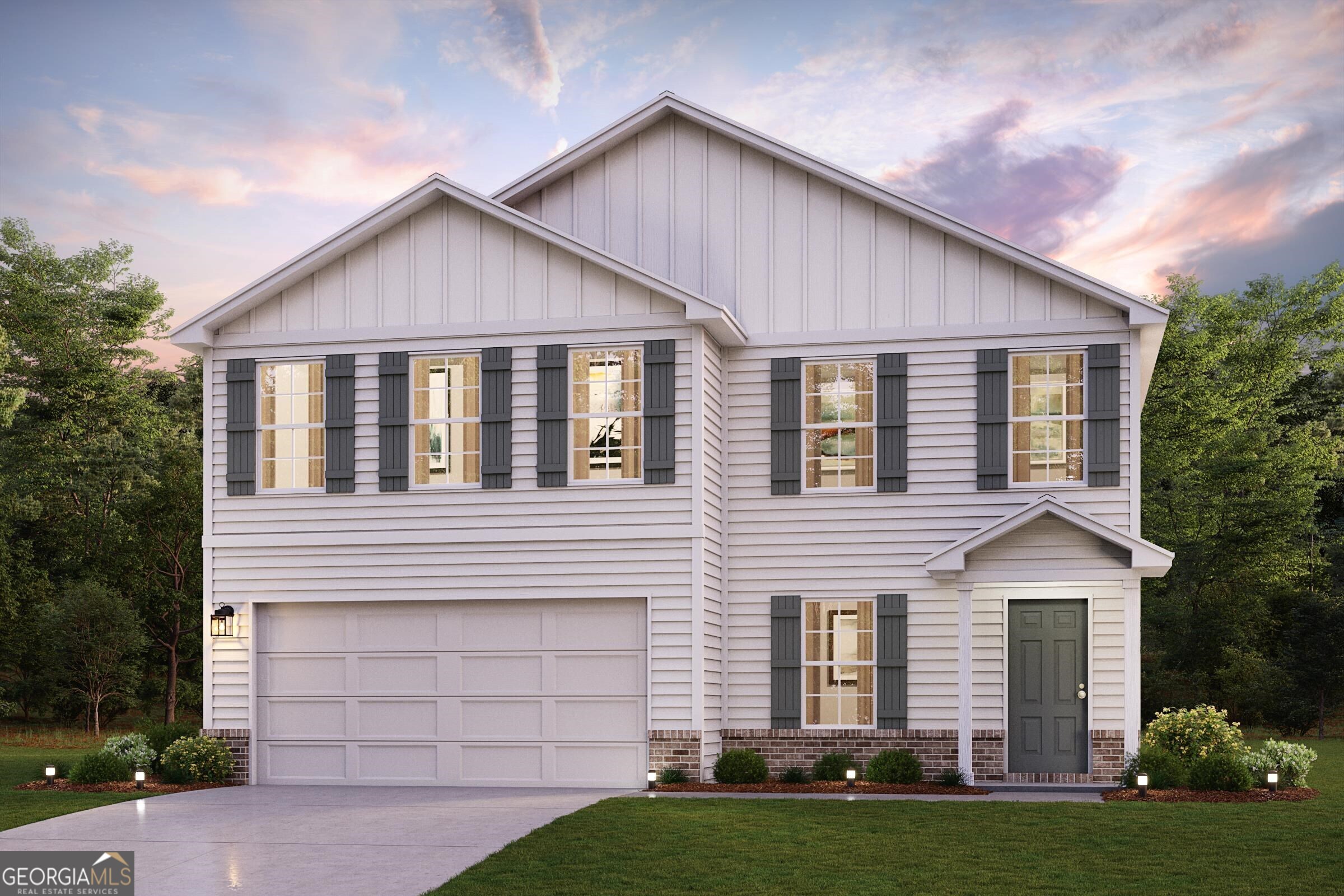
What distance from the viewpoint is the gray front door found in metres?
15.4

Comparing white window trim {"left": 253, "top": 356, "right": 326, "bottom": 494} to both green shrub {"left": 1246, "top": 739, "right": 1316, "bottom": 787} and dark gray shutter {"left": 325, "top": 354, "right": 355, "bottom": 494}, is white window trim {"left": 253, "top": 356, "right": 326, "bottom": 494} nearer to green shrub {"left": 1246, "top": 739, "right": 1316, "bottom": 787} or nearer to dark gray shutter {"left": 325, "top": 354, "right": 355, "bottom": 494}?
dark gray shutter {"left": 325, "top": 354, "right": 355, "bottom": 494}

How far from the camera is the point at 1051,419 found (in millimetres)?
15750

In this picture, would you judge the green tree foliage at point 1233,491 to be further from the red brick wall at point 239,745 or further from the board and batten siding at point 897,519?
the red brick wall at point 239,745

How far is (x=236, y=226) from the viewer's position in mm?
23922

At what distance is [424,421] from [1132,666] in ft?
28.4

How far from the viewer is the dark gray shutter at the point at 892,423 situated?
16.0 metres

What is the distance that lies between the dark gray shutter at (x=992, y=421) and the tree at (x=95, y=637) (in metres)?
20.0

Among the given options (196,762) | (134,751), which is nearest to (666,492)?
(196,762)

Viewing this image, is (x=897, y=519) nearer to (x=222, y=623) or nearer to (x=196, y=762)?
(x=222, y=623)

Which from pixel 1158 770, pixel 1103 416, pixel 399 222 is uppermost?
pixel 399 222

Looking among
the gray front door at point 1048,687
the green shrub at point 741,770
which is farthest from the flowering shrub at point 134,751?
the gray front door at point 1048,687

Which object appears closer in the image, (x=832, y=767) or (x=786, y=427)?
(x=832, y=767)

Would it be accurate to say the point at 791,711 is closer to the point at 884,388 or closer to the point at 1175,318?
the point at 884,388

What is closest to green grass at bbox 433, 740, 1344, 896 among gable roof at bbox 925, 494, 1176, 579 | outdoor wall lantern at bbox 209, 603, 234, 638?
gable roof at bbox 925, 494, 1176, 579
